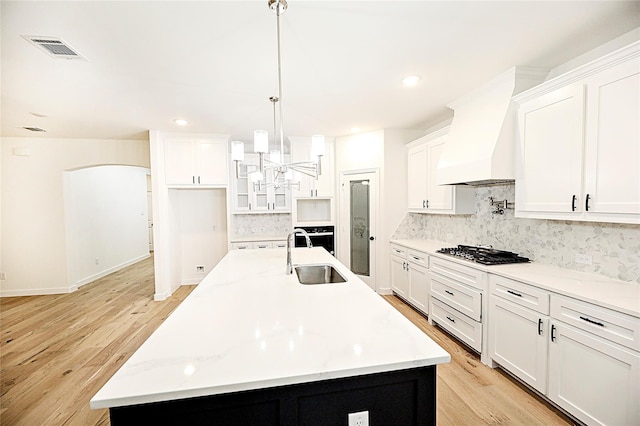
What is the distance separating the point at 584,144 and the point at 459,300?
66.9 inches

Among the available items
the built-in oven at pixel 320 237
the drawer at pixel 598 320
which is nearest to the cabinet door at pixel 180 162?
the built-in oven at pixel 320 237

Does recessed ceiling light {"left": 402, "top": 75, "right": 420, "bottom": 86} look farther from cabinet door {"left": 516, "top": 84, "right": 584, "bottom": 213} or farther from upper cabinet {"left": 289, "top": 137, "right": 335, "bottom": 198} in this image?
upper cabinet {"left": 289, "top": 137, "right": 335, "bottom": 198}

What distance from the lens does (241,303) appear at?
5.60ft

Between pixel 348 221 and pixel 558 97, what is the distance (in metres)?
3.21

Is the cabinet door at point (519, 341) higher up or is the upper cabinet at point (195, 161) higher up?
the upper cabinet at point (195, 161)

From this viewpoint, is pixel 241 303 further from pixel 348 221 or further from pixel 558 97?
pixel 348 221

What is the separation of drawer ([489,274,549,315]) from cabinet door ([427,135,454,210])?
125cm

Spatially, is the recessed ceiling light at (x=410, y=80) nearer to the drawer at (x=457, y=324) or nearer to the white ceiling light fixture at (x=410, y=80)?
the white ceiling light fixture at (x=410, y=80)

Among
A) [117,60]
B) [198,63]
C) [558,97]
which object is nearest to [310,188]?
[198,63]

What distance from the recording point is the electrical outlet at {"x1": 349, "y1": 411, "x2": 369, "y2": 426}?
1.11 m

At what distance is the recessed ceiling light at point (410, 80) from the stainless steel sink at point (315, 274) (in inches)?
76.8

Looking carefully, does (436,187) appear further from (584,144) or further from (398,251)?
(584,144)

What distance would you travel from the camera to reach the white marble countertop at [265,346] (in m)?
0.97

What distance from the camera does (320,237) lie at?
16.4ft
